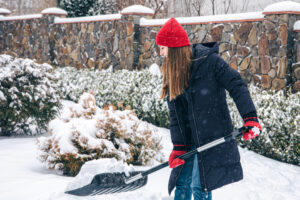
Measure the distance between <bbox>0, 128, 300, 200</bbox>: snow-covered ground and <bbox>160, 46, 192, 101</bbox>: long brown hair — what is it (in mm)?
1464

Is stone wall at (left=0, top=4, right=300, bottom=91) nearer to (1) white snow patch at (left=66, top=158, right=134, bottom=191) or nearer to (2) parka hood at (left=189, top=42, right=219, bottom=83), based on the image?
(1) white snow patch at (left=66, top=158, right=134, bottom=191)

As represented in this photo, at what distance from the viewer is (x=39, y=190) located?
339cm

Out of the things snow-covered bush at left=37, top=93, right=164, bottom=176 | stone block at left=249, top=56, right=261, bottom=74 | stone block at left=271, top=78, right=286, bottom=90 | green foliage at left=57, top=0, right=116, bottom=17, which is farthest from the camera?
green foliage at left=57, top=0, right=116, bottom=17

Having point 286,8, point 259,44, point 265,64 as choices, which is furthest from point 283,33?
point 265,64

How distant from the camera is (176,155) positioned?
2.74 metres

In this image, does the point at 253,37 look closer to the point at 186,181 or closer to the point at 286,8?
the point at 286,8

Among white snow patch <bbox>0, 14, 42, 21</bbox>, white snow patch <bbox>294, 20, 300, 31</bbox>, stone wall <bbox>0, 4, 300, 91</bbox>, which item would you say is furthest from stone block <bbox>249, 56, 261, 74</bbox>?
white snow patch <bbox>0, 14, 42, 21</bbox>

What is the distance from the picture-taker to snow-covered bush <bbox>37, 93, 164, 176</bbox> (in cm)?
395

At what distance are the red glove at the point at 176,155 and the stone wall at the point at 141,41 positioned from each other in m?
4.19

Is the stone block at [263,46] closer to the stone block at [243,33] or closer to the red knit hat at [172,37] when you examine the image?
the stone block at [243,33]

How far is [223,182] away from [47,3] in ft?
63.4

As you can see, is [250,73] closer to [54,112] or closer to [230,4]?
[54,112]

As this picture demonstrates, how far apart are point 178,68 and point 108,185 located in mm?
1498

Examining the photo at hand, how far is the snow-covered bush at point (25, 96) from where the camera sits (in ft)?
18.1
